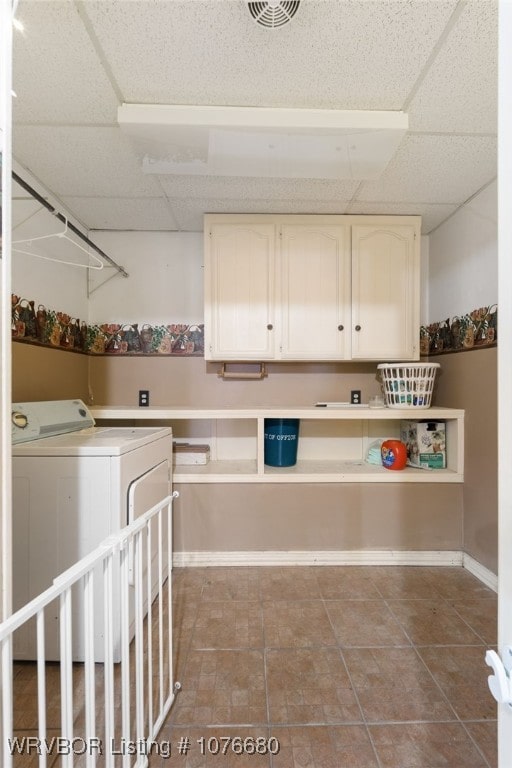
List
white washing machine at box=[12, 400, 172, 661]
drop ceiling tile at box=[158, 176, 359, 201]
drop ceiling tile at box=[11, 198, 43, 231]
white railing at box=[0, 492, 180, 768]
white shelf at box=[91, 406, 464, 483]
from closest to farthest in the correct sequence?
1. white railing at box=[0, 492, 180, 768]
2. white washing machine at box=[12, 400, 172, 661]
3. drop ceiling tile at box=[11, 198, 43, 231]
4. drop ceiling tile at box=[158, 176, 359, 201]
5. white shelf at box=[91, 406, 464, 483]

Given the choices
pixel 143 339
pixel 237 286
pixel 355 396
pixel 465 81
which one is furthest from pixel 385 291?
pixel 143 339

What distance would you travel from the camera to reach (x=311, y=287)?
7.82 ft

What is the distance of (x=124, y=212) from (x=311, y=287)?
1349mm

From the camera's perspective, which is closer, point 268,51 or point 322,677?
point 268,51

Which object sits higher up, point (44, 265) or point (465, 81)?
point (465, 81)

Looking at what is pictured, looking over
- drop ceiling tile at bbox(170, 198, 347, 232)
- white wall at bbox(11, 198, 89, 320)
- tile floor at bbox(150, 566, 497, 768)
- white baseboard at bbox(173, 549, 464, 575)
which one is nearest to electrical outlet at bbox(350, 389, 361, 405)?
white baseboard at bbox(173, 549, 464, 575)

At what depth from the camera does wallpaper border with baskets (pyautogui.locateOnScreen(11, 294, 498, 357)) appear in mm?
2102

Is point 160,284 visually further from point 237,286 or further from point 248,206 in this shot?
point 248,206

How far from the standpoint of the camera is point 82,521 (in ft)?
4.61

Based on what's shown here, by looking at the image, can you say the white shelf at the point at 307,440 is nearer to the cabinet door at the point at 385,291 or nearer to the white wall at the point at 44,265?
Result: the cabinet door at the point at 385,291

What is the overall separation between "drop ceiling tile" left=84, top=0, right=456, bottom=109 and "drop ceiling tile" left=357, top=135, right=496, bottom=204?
36 cm

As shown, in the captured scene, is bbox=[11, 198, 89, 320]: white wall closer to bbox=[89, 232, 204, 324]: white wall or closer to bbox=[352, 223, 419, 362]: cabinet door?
bbox=[89, 232, 204, 324]: white wall

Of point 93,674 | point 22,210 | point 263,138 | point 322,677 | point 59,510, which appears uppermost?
point 263,138

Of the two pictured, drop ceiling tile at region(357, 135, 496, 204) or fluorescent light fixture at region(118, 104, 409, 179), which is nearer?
fluorescent light fixture at region(118, 104, 409, 179)
